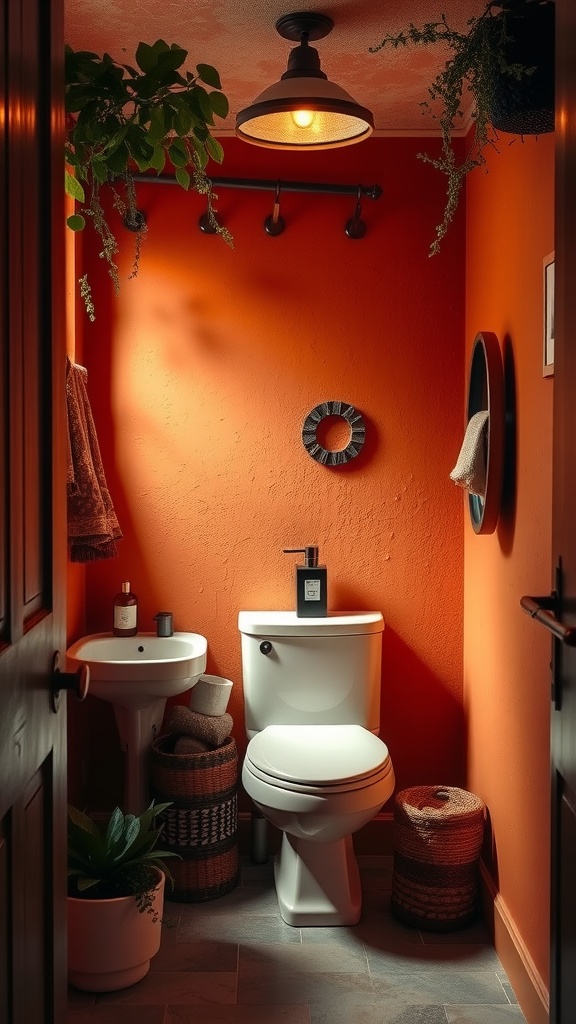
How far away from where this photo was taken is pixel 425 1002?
7.71ft

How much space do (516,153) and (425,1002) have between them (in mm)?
2097

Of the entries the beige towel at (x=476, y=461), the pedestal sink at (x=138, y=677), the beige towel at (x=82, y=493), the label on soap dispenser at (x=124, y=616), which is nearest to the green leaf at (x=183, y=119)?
the beige towel at (x=82, y=493)

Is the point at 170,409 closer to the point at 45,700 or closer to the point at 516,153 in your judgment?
the point at 516,153

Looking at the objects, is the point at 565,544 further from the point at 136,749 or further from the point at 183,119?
the point at 136,749

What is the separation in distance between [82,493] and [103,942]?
115 cm

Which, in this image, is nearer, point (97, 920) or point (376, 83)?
point (97, 920)

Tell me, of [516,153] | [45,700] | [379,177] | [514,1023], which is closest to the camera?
[45,700]

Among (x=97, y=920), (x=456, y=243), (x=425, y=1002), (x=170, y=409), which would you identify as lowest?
(x=425, y=1002)

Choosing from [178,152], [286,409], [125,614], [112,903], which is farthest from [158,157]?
[112,903]

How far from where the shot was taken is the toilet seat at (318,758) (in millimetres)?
2529

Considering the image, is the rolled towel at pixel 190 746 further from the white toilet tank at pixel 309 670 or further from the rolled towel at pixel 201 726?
the white toilet tank at pixel 309 670

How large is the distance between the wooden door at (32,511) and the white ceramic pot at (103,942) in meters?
0.96

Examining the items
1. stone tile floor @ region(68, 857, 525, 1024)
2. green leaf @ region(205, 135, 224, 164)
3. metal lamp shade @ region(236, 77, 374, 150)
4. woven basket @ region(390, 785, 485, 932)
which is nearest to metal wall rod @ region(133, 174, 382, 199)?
metal lamp shade @ region(236, 77, 374, 150)

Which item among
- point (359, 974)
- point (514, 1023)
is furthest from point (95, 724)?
point (514, 1023)
